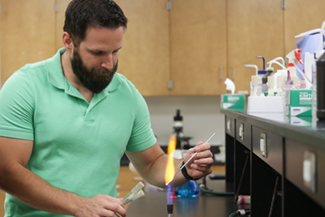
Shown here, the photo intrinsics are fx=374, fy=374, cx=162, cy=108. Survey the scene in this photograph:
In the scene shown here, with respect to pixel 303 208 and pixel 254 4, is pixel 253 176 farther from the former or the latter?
pixel 254 4

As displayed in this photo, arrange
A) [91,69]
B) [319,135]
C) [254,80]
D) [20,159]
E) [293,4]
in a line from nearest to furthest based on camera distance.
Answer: [319,135]
[20,159]
[91,69]
[254,80]
[293,4]

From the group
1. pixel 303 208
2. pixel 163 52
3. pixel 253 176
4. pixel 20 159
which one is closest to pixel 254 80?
pixel 253 176

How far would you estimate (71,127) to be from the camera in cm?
135

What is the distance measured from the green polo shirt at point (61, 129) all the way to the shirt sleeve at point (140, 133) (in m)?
0.08

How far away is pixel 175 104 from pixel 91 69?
275 cm

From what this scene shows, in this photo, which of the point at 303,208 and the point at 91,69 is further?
the point at 91,69

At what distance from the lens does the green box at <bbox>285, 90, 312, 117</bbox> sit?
4.09 ft

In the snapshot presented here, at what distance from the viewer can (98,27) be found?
1.34 metres

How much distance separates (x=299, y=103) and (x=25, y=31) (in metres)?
3.11

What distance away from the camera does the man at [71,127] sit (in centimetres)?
126

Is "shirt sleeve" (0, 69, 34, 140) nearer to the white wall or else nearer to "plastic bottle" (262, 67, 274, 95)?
"plastic bottle" (262, 67, 274, 95)

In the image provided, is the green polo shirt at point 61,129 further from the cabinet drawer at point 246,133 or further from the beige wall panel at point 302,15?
the beige wall panel at point 302,15

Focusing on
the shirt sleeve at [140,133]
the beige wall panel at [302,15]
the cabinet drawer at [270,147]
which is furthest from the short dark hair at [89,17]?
the beige wall panel at [302,15]

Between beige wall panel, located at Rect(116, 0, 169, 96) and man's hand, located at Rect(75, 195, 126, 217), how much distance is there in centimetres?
255
